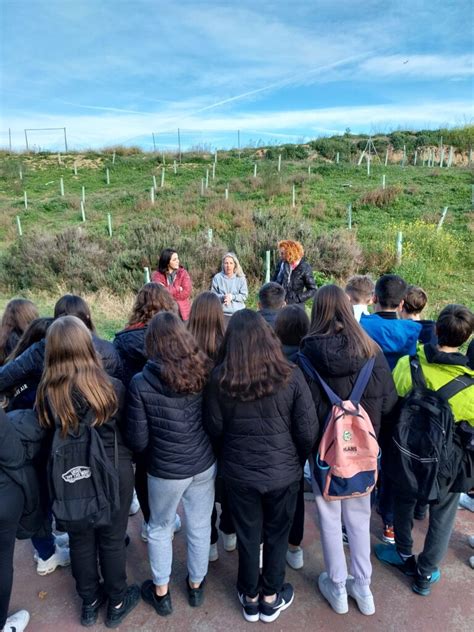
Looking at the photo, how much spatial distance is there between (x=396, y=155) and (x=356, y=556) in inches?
1531

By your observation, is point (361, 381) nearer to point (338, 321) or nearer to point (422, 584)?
point (338, 321)

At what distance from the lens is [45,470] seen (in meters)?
2.42

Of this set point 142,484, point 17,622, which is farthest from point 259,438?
point 17,622

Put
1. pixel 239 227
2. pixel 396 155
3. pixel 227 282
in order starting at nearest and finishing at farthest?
pixel 227 282, pixel 239 227, pixel 396 155

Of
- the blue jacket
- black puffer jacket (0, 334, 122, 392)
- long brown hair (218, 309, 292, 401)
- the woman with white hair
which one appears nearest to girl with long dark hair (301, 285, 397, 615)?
long brown hair (218, 309, 292, 401)

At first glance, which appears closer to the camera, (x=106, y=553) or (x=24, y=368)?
(x=106, y=553)

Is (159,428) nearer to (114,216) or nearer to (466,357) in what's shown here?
(466,357)

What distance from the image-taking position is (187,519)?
256 cm

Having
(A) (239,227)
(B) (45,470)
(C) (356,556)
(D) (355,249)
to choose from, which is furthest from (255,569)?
(A) (239,227)

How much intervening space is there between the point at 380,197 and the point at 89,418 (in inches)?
737

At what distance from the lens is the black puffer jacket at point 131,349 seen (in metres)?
3.11

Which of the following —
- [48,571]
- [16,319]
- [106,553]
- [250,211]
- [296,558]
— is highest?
[16,319]

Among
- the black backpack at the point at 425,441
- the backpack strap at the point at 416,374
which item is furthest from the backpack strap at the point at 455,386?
the backpack strap at the point at 416,374

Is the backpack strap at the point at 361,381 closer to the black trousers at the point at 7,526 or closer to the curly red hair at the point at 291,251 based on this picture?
the black trousers at the point at 7,526
